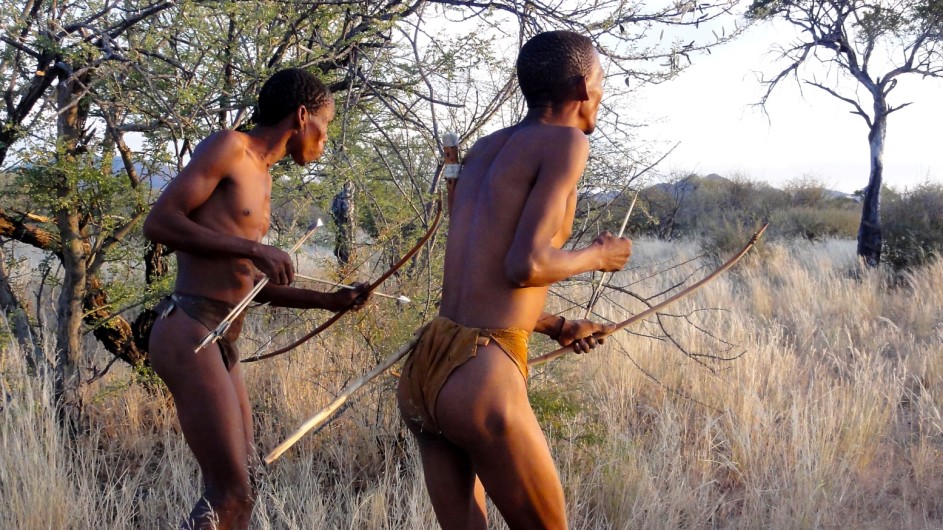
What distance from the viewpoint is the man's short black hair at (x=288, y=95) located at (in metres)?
2.79

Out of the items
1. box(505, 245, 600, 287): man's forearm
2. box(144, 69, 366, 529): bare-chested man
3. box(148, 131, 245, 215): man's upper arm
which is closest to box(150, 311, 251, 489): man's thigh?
box(144, 69, 366, 529): bare-chested man

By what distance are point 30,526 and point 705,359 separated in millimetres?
4141

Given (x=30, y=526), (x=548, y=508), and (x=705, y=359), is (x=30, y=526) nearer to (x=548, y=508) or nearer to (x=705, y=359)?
(x=548, y=508)

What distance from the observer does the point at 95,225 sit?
14.3ft

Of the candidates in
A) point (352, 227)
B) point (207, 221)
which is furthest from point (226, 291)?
point (352, 227)

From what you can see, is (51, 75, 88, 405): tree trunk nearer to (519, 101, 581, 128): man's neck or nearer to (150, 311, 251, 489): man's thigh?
(150, 311, 251, 489): man's thigh

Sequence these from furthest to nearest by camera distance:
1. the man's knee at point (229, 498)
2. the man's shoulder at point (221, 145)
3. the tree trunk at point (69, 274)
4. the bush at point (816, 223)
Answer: the bush at point (816, 223), the tree trunk at point (69, 274), the man's shoulder at point (221, 145), the man's knee at point (229, 498)

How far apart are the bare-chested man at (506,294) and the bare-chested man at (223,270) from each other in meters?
0.73

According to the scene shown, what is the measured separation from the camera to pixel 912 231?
12.1m

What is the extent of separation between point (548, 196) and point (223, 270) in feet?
4.36

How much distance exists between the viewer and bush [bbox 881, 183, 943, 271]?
1175 centimetres

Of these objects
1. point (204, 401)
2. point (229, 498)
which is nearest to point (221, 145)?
point (204, 401)

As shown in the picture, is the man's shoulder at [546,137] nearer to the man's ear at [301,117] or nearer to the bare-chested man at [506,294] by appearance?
the bare-chested man at [506,294]

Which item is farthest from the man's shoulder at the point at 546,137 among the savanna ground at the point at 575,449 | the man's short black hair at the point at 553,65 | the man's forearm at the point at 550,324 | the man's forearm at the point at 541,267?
the savanna ground at the point at 575,449
